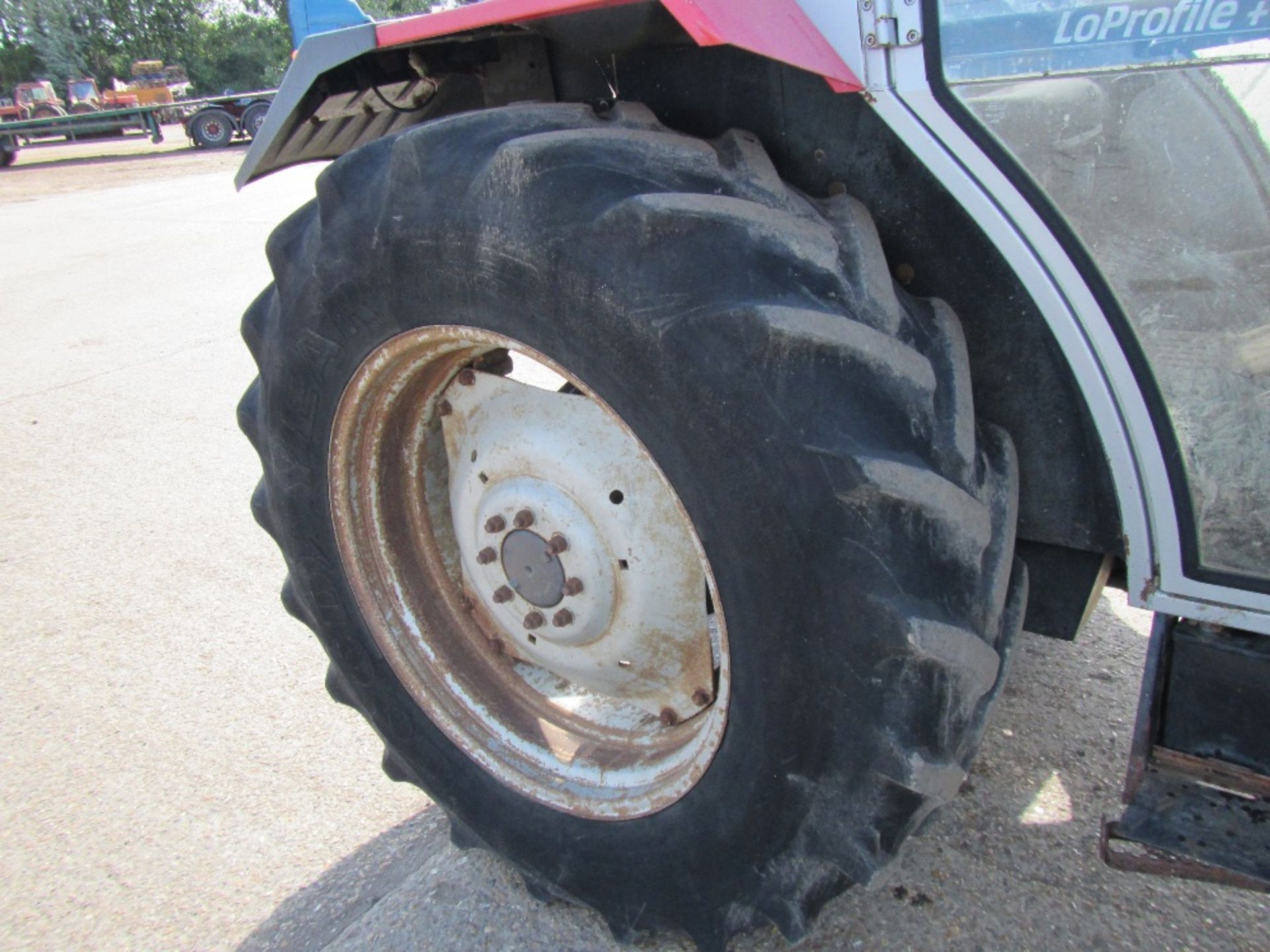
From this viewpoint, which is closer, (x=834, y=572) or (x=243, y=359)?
(x=834, y=572)

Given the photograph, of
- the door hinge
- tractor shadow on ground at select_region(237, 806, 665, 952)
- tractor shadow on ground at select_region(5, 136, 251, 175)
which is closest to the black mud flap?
tractor shadow on ground at select_region(237, 806, 665, 952)

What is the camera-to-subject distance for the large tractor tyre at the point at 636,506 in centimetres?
119

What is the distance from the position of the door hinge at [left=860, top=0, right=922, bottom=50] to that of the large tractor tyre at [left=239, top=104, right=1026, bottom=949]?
0.21 metres

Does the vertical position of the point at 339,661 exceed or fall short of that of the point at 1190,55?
it falls short

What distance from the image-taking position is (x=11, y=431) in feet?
15.2

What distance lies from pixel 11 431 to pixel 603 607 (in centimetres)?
412

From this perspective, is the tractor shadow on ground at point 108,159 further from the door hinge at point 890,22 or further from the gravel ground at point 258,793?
the door hinge at point 890,22

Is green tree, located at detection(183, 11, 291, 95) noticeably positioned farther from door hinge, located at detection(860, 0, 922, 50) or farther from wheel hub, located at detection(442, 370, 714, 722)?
door hinge, located at detection(860, 0, 922, 50)

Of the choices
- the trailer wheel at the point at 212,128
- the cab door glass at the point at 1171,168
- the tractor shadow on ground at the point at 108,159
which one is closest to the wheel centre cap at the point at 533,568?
the cab door glass at the point at 1171,168

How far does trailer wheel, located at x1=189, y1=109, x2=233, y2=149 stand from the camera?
20234 mm

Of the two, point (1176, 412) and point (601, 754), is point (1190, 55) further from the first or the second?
point (601, 754)

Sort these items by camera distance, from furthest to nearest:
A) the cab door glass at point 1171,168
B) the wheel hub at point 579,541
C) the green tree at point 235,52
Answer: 1. the green tree at point 235,52
2. the wheel hub at point 579,541
3. the cab door glass at point 1171,168

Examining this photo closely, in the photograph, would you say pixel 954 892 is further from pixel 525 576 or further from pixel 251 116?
pixel 251 116

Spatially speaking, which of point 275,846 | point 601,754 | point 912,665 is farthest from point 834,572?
point 275,846
